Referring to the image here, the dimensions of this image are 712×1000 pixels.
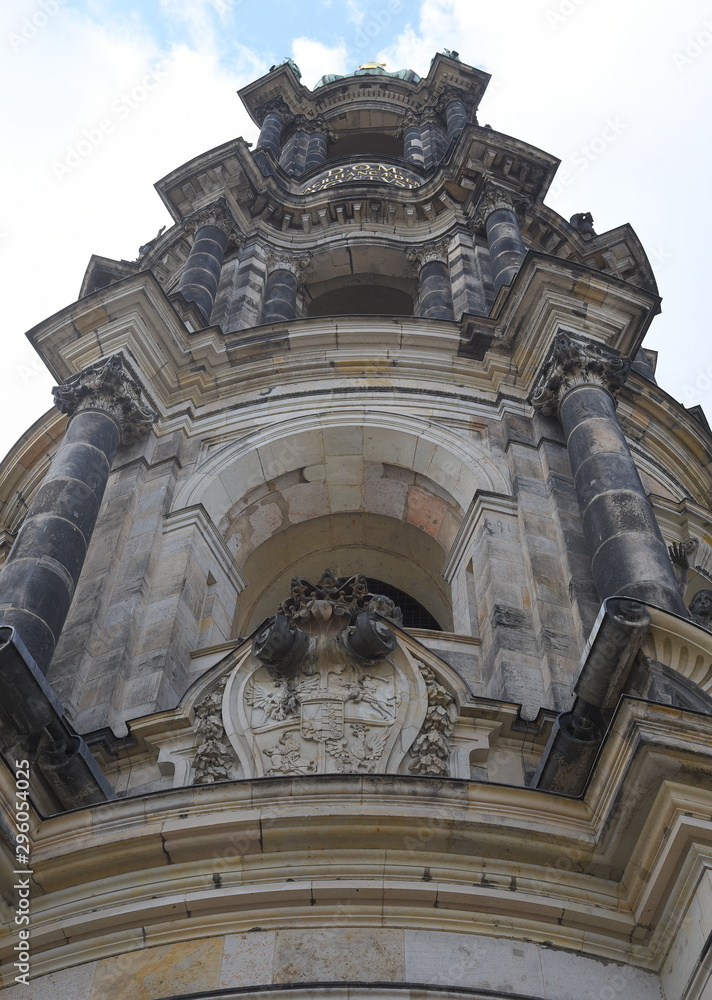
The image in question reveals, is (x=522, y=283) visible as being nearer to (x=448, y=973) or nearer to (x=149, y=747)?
(x=149, y=747)

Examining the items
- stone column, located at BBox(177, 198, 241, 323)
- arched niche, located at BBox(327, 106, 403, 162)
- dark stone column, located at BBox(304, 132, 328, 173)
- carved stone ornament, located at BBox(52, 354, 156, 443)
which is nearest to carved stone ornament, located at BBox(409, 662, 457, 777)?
carved stone ornament, located at BBox(52, 354, 156, 443)

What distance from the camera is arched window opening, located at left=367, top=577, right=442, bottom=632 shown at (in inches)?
691

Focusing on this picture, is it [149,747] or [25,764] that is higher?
[149,747]

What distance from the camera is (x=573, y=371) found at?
1664cm

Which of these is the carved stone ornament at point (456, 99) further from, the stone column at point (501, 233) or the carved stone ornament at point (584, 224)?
the stone column at point (501, 233)

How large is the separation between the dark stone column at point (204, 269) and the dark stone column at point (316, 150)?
881 cm

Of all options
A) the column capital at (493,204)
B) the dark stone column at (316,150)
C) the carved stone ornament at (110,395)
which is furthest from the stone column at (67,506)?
the dark stone column at (316,150)

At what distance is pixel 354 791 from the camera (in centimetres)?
951

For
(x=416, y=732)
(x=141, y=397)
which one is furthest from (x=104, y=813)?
(x=141, y=397)

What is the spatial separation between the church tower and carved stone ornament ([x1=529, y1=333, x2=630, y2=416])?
0.17ft

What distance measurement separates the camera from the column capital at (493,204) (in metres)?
26.6

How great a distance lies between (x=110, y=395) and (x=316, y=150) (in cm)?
2190

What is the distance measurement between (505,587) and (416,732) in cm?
321

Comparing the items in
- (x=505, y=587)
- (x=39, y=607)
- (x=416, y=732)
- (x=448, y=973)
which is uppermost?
(x=505, y=587)
